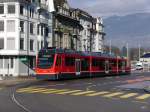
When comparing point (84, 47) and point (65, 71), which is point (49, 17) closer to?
point (84, 47)

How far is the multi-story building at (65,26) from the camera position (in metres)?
98.9

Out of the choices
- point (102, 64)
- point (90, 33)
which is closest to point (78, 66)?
point (102, 64)

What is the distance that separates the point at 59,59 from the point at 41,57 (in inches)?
80.3

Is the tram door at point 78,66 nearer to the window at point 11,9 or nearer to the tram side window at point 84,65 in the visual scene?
the tram side window at point 84,65

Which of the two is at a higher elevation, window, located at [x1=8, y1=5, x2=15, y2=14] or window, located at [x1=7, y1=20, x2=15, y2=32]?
window, located at [x1=8, y1=5, x2=15, y2=14]

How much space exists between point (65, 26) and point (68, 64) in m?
51.5

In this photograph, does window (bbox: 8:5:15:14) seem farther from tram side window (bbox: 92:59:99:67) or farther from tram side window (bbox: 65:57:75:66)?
tram side window (bbox: 65:57:75:66)

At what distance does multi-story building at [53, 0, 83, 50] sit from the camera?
9888 cm

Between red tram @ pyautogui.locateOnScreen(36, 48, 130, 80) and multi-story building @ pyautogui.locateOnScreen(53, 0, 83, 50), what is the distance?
30346mm

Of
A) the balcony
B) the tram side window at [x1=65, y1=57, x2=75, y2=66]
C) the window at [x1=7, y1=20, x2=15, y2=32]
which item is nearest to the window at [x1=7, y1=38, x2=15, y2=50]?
the window at [x1=7, y1=20, x2=15, y2=32]

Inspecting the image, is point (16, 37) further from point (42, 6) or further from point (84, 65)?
point (84, 65)

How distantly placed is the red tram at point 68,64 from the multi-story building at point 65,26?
30346mm

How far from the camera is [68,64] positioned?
54031 millimetres

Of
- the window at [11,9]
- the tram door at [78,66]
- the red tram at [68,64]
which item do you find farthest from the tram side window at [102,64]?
the window at [11,9]
